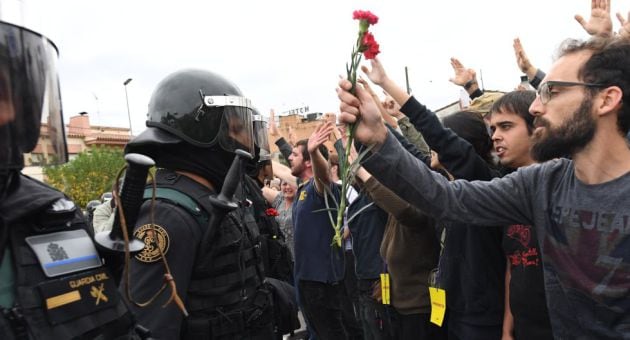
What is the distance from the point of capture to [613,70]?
1.95 meters

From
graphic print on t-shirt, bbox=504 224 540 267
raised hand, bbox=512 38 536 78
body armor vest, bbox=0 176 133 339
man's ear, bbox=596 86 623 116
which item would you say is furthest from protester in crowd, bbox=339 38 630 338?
raised hand, bbox=512 38 536 78

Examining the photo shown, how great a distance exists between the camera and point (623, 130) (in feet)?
6.45

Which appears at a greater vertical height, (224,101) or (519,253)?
(224,101)

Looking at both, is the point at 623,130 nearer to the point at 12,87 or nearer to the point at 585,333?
the point at 585,333

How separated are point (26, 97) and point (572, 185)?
1904 mm

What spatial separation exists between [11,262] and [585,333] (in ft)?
6.14

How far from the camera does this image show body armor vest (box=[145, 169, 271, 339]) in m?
2.38

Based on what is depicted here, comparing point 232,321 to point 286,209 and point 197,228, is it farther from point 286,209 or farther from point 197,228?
point 286,209

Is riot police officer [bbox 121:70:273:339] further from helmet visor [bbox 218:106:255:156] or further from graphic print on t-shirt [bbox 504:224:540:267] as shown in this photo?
graphic print on t-shirt [bbox 504:224:540:267]

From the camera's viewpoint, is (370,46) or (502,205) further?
(502,205)

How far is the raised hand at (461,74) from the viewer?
4664 millimetres

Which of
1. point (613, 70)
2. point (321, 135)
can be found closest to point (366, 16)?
point (613, 70)

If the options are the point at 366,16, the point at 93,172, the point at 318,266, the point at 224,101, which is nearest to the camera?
the point at 366,16

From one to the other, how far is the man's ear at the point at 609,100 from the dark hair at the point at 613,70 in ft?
0.06
